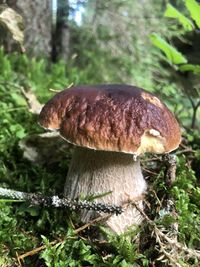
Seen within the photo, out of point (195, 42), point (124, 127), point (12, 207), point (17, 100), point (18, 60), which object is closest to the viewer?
point (124, 127)

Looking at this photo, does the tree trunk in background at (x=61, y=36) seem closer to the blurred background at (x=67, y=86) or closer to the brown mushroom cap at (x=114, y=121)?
the blurred background at (x=67, y=86)

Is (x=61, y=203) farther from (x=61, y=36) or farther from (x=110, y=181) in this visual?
(x=61, y=36)

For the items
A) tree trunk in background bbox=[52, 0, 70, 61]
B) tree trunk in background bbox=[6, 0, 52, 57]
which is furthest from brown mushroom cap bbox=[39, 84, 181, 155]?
tree trunk in background bbox=[52, 0, 70, 61]

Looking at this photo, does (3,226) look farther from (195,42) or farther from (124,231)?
(195,42)

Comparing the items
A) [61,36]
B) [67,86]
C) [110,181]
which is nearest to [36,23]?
[61,36]

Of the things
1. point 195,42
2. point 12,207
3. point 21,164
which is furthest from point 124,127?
point 195,42

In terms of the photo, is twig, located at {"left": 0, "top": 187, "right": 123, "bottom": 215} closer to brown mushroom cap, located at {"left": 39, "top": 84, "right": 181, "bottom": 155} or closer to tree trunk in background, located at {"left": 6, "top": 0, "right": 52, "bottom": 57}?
brown mushroom cap, located at {"left": 39, "top": 84, "right": 181, "bottom": 155}
